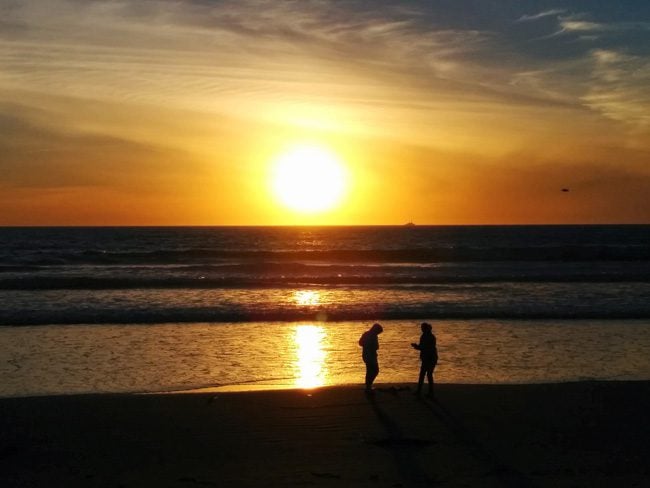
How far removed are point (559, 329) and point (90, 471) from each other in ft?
48.7

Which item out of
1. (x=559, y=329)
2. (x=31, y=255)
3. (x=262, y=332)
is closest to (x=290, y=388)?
(x=262, y=332)

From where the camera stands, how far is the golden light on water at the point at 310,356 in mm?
13586

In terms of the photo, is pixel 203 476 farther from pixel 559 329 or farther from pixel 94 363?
pixel 559 329

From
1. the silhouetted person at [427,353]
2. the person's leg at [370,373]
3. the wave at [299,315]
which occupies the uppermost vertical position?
the silhouetted person at [427,353]

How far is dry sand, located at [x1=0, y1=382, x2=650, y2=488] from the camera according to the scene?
8.47m

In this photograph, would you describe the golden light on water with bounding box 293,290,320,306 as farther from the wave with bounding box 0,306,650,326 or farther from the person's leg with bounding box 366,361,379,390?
the person's leg with bounding box 366,361,379,390

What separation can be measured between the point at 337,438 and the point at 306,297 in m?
20.8

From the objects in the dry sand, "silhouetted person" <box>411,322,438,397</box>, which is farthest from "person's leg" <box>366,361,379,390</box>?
"silhouetted person" <box>411,322,438,397</box>

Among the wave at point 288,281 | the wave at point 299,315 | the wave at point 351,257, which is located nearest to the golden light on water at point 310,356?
the wave at point 299,315

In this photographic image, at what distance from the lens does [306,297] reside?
30.6 meters

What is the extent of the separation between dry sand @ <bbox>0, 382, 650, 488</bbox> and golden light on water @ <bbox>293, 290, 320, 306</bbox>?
620 inches

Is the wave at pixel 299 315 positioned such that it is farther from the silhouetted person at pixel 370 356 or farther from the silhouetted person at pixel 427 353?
the silhouetted person at pixel 427 353

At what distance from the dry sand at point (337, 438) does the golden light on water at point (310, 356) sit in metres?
1.23

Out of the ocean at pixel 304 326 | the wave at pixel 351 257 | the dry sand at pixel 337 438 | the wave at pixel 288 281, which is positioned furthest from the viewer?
the wave at pixel 351 257
